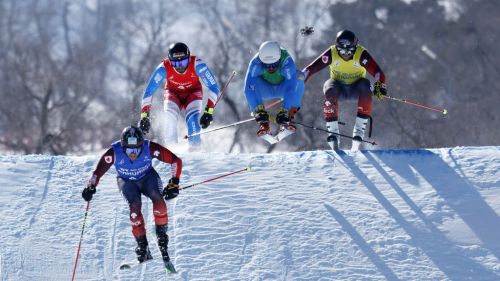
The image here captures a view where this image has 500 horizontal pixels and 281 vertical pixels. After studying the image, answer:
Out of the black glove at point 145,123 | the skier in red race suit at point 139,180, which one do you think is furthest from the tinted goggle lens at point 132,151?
the black glove at point 145,123

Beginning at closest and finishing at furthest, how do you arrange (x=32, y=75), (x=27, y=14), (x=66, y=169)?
(x=66, y=169) → (x=32, y=75) → (x=27, y=14)

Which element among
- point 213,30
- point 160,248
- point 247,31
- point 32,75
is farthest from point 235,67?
point 160,248

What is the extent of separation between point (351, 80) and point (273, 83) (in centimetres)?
85

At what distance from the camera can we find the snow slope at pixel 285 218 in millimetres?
11531

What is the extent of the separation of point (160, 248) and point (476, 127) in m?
22.5

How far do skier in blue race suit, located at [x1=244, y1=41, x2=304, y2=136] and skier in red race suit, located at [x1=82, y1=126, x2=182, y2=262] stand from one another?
219 cm

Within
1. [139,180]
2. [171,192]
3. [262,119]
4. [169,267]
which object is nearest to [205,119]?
[262,119]

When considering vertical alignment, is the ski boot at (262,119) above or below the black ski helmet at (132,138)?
above

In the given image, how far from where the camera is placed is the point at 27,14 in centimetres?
6756

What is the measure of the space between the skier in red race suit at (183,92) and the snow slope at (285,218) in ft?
1.53

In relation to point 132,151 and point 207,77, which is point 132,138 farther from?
point 207,77

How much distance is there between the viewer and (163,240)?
37.0ft

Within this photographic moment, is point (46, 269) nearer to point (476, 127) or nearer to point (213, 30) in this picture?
point (476, 127)

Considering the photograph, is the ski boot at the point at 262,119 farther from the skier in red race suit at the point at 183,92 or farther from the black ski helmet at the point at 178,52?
the black ski helmet at the point at 178,52
